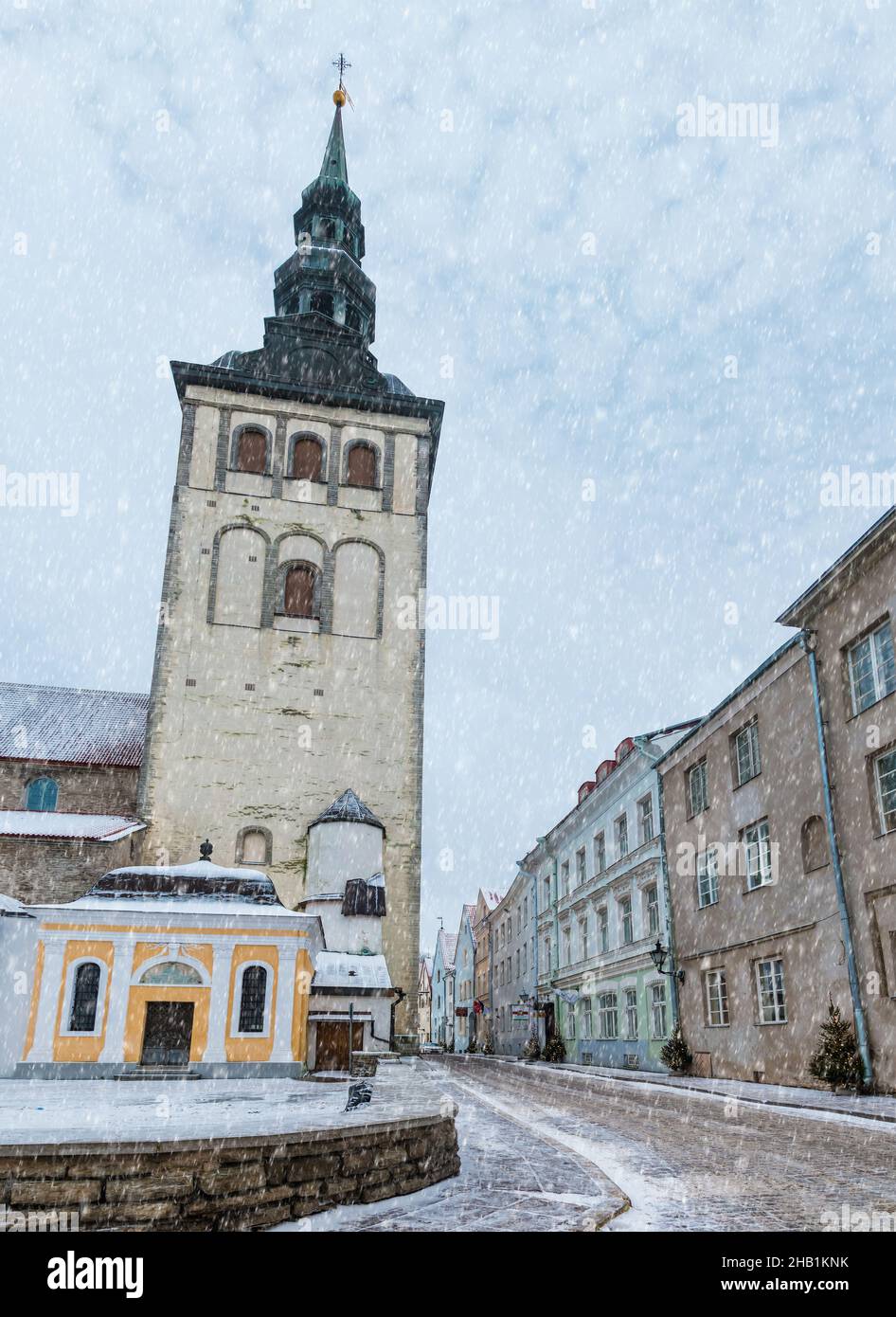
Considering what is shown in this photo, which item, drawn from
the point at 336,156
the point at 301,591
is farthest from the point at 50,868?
the point at 336,156

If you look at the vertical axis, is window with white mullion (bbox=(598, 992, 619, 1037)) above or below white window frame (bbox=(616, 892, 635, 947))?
below

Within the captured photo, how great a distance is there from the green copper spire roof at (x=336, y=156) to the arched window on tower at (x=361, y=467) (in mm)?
18005

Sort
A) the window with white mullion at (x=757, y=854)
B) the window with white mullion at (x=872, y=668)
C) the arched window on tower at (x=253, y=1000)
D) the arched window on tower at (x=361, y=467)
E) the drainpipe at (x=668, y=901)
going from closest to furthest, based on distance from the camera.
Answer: the window with white mullion at (x=872, y=668), the arched window on tower at (x=253, y=1000), the window with white mullion at (x=757, y=854), the drainpipe at (x=668, y=901), the arched window on tower at (x=361, y=467)

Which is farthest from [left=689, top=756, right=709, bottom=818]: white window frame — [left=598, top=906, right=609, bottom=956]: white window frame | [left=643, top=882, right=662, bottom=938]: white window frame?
[left=598, top=906, right=609, bottom=956]: white window frame

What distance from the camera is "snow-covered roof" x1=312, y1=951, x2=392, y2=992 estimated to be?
86.5 feet

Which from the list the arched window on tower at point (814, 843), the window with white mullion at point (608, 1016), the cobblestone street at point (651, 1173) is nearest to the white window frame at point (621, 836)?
the window with white mullion at point (608, 1016)

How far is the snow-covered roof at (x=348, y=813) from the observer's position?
30.9 m

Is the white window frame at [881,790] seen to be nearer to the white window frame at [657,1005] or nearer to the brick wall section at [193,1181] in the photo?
the white window frame at [657,1005]

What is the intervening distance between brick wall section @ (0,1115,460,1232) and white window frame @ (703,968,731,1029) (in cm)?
1831

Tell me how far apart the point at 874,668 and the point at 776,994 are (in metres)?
7.49

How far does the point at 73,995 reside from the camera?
19.5 m

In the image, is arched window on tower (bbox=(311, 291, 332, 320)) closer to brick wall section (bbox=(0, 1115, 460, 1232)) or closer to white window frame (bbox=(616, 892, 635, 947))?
white window frame (bbox=(616, 892, 635, 947))

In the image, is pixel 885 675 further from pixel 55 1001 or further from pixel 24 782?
pixel 24 782
